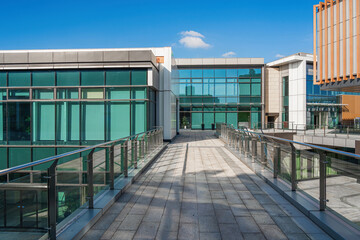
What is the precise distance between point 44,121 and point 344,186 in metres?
13.5

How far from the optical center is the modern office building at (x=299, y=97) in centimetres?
3103

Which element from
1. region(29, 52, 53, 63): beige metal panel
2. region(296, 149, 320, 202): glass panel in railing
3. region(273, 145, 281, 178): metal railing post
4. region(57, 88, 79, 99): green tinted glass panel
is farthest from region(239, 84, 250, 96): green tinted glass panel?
region(296, 149, 320, 202): glass panel in railing

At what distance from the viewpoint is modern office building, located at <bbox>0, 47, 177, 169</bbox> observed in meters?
12.9

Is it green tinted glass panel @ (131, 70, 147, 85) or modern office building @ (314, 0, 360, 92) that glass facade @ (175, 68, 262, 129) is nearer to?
modern office building @ (314, 0, 360, 92)

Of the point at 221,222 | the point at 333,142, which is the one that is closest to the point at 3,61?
the point at 221,222

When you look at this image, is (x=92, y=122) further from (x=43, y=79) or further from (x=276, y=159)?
(x=276, y=159)

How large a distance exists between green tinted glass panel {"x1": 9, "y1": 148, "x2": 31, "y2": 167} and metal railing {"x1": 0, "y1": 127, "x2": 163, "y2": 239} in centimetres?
969

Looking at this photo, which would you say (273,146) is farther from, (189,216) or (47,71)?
(47,71)

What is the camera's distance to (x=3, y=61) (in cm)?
1303

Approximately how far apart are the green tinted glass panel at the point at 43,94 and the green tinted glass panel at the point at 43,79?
0.34m

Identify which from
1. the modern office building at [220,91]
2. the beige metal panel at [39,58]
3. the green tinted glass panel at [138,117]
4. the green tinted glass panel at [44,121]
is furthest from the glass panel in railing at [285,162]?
the modern office building at [220,91]

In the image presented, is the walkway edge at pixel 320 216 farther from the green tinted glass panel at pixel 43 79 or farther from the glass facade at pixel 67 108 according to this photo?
the green tinted glass panel at pixel 43 79

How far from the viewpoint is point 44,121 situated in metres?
13.0

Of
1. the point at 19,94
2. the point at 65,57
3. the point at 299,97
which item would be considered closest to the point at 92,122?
the point at 65,57
